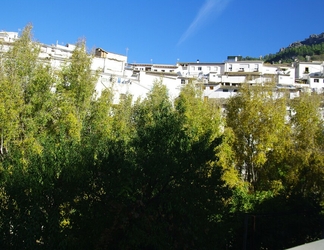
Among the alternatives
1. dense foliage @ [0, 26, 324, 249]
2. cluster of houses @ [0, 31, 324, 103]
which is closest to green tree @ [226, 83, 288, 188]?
cluster of houses @ [0, 31, 324, 103]

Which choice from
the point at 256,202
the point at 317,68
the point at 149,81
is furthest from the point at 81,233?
the point at 317,68

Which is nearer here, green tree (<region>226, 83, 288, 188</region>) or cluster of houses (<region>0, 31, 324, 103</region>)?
green tree (<region>226, 83, 288, 188</region>)

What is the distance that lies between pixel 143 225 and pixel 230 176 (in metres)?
10.1

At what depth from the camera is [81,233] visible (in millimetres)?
7152

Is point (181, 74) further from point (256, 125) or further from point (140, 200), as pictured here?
point (140, 200)

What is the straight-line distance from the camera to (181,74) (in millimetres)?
57281

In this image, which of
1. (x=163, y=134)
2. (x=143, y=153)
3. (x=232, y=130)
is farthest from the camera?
(x=232, y=130)

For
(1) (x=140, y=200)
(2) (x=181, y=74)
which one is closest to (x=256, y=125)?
(1) (x=140, y=200)

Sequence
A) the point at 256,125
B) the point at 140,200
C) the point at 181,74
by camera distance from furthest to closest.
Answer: the point at 181,74
the point at 256,125
the point at 140,200

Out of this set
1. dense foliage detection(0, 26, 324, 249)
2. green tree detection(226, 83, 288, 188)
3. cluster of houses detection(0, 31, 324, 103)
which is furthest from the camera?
cluster of houses detection(0, 31, 324, 103)

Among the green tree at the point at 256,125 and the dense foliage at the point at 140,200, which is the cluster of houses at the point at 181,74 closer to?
the green tree at the point at 256,125

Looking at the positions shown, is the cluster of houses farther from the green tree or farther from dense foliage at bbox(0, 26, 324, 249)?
dense foliage at bbox(0, 26, 324, 249)

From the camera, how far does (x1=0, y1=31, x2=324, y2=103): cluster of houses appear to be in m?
31.4

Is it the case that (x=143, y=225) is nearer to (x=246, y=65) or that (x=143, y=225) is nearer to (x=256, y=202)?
(x=256, y=202)
